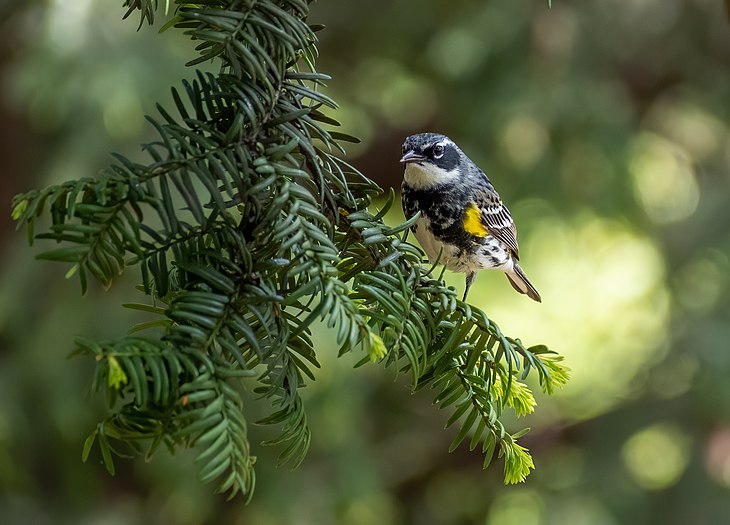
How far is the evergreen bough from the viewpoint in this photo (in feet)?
2.82

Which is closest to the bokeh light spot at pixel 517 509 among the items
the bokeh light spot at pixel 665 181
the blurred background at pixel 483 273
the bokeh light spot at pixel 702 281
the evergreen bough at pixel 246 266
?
the blurred background at pixel 483 273

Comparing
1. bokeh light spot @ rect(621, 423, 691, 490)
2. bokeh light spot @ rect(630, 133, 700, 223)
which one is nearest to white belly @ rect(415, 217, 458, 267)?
bokeh light spot @ rect(630, 133, 700, 223)

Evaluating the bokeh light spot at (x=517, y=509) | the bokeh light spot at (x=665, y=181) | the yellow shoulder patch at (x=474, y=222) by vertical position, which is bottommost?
the bokeh light spot at (x=517, y=509)

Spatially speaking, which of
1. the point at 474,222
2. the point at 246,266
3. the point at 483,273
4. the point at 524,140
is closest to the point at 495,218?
the point at 474,222

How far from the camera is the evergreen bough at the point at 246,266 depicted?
86 cm

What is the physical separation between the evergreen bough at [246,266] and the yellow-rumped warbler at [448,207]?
0.77 meters

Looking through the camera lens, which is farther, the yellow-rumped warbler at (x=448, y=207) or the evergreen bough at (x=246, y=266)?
the yellow-rumped warbler at (x=448, y=207)

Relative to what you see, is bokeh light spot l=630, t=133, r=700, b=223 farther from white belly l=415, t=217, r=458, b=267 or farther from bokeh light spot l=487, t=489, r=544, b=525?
white belly l=415, t=217, r=458, b=267

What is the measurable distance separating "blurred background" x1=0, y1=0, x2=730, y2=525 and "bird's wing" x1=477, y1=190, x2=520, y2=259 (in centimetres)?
162

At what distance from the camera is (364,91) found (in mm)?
5145

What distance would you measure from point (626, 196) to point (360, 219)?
146 inches

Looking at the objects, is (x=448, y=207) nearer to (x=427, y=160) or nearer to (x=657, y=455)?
(x=427, y=160)

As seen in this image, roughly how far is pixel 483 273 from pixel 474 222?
2.96 meters

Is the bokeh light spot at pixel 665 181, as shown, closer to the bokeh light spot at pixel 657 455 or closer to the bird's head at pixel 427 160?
the bokeh light spot at pixel 657 455
